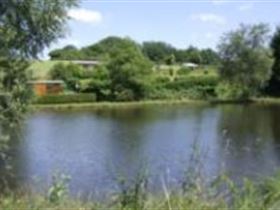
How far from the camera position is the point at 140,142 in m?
32.1

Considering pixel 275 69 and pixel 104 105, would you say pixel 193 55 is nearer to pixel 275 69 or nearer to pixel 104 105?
pixel 275 69

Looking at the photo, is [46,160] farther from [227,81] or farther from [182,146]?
[227,81]

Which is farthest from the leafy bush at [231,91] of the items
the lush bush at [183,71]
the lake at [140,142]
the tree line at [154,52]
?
the tree line at [154,52]

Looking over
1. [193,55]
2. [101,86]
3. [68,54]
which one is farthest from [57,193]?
[193,55]

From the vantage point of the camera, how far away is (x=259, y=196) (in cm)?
496

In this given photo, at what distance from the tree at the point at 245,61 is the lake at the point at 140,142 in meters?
7.01

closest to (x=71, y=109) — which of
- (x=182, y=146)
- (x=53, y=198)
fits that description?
(x=182, y=146)

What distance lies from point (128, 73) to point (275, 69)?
14654 millimetres

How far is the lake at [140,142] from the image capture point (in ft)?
58.1

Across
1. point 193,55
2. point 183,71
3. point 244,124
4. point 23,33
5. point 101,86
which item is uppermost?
point 193,55

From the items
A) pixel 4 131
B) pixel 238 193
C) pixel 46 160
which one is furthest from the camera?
pixel 46 160

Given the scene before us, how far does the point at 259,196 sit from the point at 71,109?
2243 inches

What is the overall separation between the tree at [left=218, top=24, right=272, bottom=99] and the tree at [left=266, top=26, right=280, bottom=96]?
143 cm

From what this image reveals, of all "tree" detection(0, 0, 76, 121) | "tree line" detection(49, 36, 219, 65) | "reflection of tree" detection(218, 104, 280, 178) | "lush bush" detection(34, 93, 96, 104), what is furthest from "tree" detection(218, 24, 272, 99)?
"tree" detection(0, 0, 76, 121)
